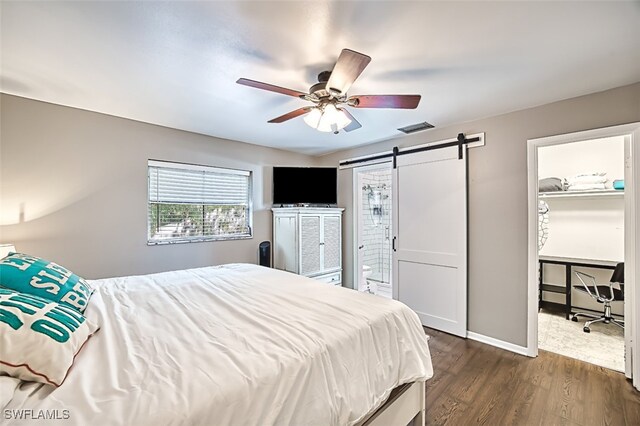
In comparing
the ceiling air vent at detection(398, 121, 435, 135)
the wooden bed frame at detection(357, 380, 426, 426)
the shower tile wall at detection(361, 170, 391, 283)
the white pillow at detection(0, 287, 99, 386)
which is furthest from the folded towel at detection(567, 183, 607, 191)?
the white pillow at detection(0, 287, 99, 386)

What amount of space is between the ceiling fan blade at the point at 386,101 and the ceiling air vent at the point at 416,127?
1.40 m

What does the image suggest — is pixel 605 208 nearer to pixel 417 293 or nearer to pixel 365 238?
pixel 417 293

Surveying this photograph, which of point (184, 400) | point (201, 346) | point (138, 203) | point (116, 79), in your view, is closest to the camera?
point (184, 400)

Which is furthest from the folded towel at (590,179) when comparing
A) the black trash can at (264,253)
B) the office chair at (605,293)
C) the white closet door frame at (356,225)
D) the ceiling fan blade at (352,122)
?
the black trash can at (264,253)

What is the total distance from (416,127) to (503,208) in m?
1.33

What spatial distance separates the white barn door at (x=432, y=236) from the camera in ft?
10.5

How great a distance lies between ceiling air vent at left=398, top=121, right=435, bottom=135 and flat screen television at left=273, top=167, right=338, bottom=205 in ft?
4.49

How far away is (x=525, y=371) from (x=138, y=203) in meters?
4.20

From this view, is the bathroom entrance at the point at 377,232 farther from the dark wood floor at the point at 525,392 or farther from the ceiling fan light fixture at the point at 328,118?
the ceiling fan light fixture at the point at 328,118

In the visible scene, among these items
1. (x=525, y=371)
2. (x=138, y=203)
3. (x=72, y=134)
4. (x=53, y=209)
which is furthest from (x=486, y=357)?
(x=72, y=134)

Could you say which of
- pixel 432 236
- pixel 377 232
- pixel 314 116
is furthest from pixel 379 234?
pixel 314 116

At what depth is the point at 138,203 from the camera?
3.16m

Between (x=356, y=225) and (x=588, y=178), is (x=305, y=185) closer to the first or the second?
(x=356, y=225)

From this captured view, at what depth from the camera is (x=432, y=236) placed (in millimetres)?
3439
